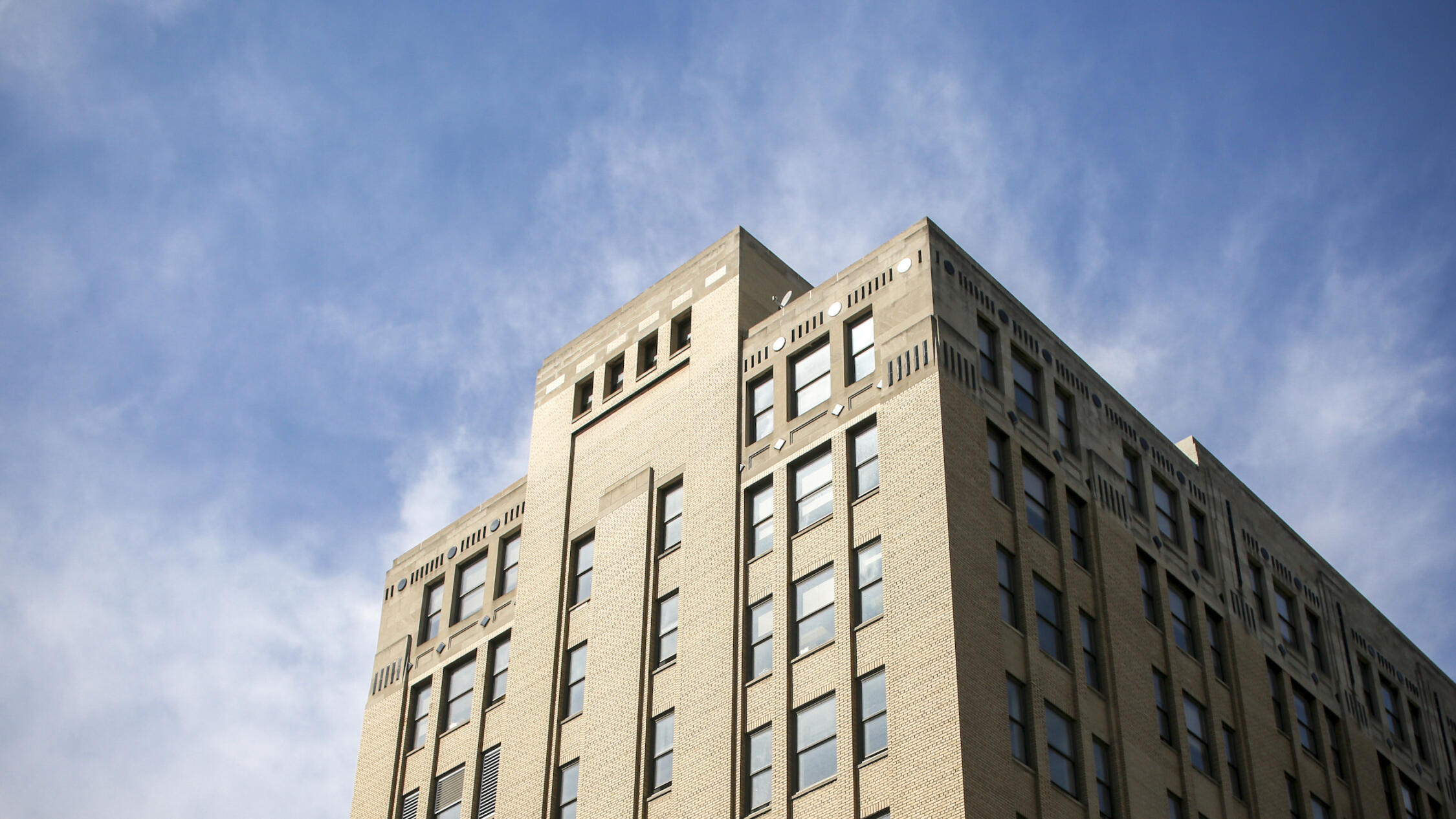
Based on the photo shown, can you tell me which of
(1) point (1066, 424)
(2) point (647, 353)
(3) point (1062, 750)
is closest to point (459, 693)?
(2) point (647, 353)

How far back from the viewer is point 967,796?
34219 mm

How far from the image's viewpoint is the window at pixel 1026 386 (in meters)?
44.8

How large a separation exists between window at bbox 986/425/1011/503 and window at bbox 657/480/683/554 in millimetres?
8686

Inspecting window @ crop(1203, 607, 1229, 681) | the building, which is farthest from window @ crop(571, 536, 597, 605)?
window @ crop(1203, 607, 1229, 681)

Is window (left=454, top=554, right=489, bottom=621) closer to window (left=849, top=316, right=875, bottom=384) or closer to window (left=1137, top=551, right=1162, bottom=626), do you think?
window (left=849, top=316, right=875, bottom=384)

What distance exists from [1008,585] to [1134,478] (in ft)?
33.6

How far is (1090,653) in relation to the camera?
41812mm

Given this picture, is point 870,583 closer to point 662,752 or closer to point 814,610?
point 814,610

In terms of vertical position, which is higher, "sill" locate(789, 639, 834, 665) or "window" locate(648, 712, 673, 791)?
"sill" locate(789, 639, 834, 665)

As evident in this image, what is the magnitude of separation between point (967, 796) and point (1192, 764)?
11.8 m

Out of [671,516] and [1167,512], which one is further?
[1167,512]

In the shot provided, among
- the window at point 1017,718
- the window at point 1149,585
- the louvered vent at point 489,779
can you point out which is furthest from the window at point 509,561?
the window at point 1017,718

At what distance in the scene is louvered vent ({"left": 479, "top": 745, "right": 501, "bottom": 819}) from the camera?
46625 mm

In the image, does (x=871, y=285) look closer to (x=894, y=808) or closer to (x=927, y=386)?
(x=927, y=386)
